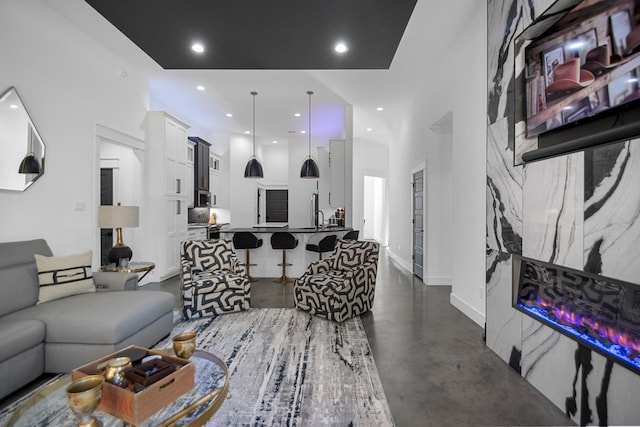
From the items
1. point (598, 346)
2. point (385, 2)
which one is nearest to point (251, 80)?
point (385, 2)

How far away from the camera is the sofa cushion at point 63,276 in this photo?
287cm

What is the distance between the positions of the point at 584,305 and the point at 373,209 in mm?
10960

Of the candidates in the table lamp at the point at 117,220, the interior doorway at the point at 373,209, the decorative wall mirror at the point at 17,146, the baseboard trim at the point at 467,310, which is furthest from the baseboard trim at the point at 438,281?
the interior doorway at the point at 373,209

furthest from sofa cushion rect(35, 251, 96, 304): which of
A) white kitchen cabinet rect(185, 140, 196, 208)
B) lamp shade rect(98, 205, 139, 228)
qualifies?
white kitchen cabinet rect(185, 140, 196, 208)

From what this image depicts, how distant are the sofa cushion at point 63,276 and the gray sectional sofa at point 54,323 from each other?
55 millimetres

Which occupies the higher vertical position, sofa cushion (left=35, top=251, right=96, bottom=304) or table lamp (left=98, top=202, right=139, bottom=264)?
table lamp (left=98, top=202, right=139, bottom=264)

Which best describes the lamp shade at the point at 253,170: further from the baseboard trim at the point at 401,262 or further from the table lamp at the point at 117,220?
the baseboard trim at the point at 401,262

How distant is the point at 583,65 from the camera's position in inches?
Answer: 74.5

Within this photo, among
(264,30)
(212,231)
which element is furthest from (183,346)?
(212,231)

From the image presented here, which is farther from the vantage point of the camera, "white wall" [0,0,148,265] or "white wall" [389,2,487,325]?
"white wall" [389,2,487,325]

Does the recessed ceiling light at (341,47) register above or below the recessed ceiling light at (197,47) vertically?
above

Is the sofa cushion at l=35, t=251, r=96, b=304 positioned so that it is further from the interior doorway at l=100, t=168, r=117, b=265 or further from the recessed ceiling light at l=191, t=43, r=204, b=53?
the interior doorway at l=100, t=168, r=117, b=265

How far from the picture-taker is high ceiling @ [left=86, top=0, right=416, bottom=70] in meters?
3.27

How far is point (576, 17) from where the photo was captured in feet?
6.44
